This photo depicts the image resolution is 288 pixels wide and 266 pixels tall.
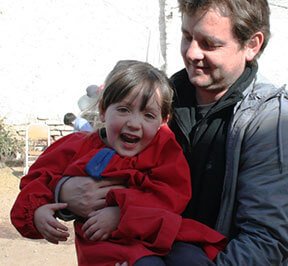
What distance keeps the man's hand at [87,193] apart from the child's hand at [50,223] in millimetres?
47

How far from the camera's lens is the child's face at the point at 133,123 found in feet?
6.61

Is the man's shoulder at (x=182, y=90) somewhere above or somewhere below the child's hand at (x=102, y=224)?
above

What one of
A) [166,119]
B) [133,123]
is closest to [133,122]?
[133,123]

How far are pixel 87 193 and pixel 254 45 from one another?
81 centimetres

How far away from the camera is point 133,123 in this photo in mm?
1995

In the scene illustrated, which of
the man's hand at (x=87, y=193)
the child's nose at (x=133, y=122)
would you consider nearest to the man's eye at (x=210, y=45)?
the child's nose at (x=133, y=122)

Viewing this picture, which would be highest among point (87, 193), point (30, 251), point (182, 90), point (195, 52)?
point (195, 52)

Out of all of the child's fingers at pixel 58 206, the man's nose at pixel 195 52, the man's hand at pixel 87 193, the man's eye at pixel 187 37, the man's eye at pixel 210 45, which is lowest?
the child's fingers at pixel 58 206

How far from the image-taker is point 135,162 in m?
2.02

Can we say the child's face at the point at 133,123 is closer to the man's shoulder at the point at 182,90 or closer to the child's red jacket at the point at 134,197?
the child's red jacket at the point at 134,197

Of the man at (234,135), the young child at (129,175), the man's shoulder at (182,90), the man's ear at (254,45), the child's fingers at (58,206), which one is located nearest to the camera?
the man at (234,135)

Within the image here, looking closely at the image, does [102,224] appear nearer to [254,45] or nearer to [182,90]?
[182,90]

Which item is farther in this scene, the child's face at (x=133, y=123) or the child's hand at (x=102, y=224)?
the child's face at (x=133, y=123)

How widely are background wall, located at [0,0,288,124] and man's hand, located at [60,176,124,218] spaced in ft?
27.7
